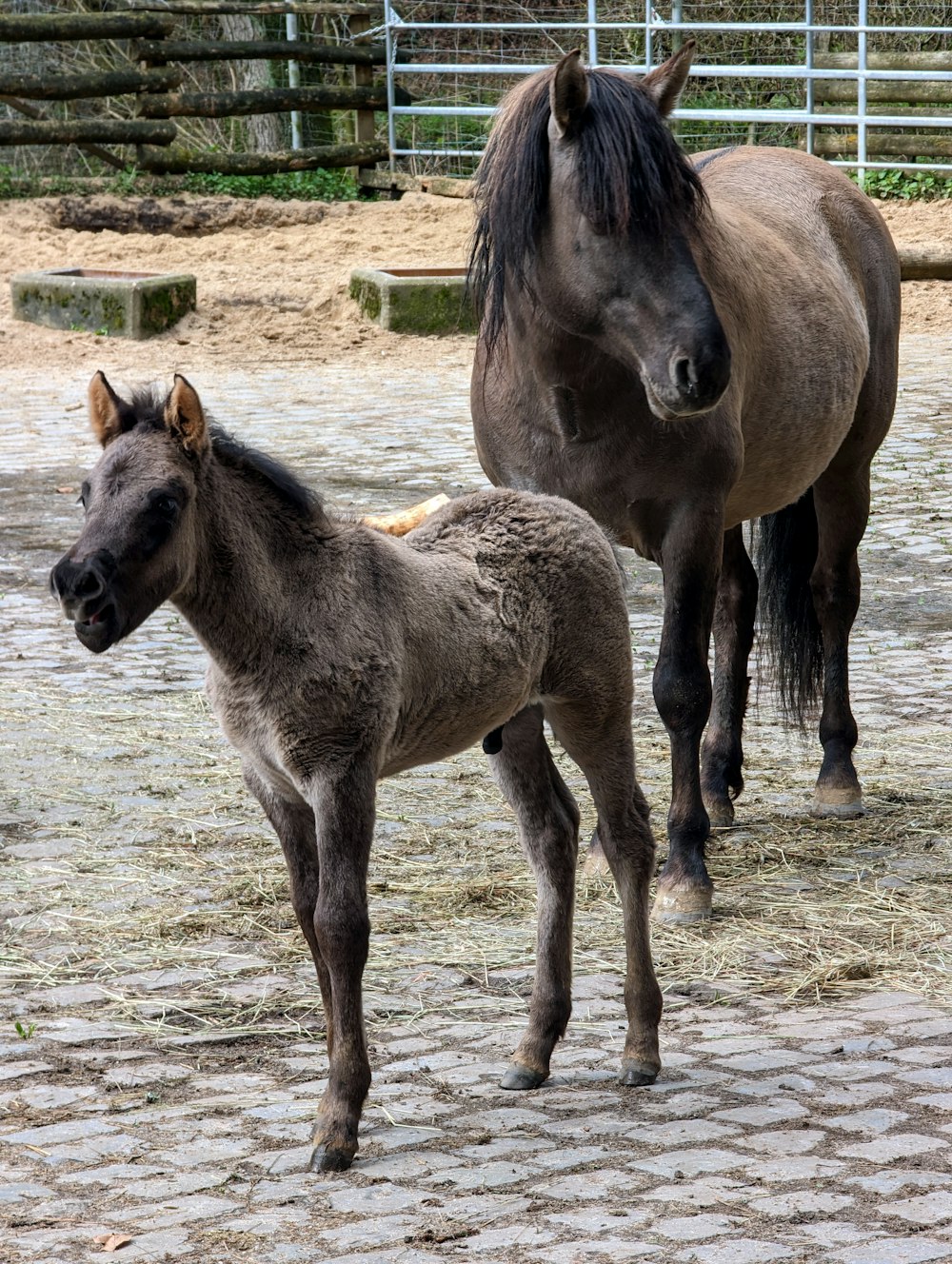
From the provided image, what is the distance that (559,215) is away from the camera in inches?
184

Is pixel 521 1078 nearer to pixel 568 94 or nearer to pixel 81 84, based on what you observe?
pixel 568 94

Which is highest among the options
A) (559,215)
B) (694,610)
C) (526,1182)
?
(559,215)

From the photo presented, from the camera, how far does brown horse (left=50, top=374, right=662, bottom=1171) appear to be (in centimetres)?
332

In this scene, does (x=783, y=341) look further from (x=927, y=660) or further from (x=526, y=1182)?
(x=526, y=1182)

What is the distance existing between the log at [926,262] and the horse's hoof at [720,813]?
11.0 meters

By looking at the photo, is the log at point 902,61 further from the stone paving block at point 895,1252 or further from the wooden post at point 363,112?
the stone paving block at point 895,1252

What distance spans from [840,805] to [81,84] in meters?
16.3

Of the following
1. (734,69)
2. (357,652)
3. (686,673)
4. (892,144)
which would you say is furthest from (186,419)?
(892,144)

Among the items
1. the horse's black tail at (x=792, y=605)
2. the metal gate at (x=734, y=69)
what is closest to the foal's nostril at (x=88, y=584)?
the horse's black tail at (x=792, y=605)

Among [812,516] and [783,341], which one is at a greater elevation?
[783,341]

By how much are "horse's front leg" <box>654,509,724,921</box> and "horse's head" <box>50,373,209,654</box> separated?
202 cm

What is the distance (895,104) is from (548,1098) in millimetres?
17834

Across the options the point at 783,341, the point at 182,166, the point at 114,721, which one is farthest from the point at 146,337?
the point at 783,341

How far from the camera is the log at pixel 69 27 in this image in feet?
62.3
